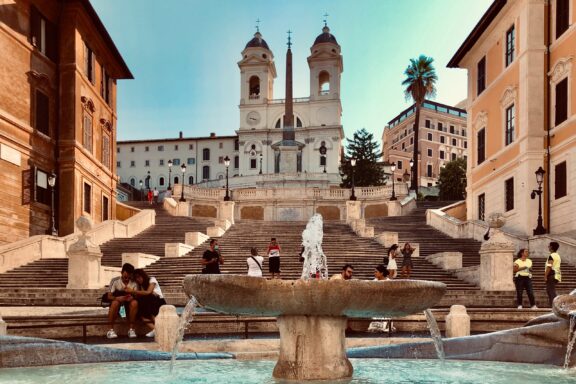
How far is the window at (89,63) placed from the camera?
32.5 m

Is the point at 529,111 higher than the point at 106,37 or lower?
lower

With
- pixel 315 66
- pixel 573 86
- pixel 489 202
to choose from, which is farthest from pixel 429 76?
pixel 573 86

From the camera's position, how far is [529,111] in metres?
26.3

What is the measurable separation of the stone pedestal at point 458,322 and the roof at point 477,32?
878 inches

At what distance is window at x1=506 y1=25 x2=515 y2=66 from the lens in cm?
2878

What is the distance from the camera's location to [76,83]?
99.0 feet

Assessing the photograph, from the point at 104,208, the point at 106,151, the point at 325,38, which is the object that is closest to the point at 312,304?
the point at 104,208

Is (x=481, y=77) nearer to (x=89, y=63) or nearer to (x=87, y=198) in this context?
(x=89, y=63)

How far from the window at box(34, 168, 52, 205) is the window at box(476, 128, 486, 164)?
21.2 m

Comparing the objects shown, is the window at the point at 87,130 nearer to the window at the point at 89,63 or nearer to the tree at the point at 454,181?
the window at the point at 89,63

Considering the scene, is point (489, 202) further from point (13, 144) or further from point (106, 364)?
point (106, 364)

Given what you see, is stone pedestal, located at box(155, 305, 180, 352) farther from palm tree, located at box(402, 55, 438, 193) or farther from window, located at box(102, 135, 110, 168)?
palm tree, located at box(402, 55, 438, 193)

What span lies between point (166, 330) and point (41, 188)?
69.2 feet

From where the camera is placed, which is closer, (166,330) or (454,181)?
(166,330)
